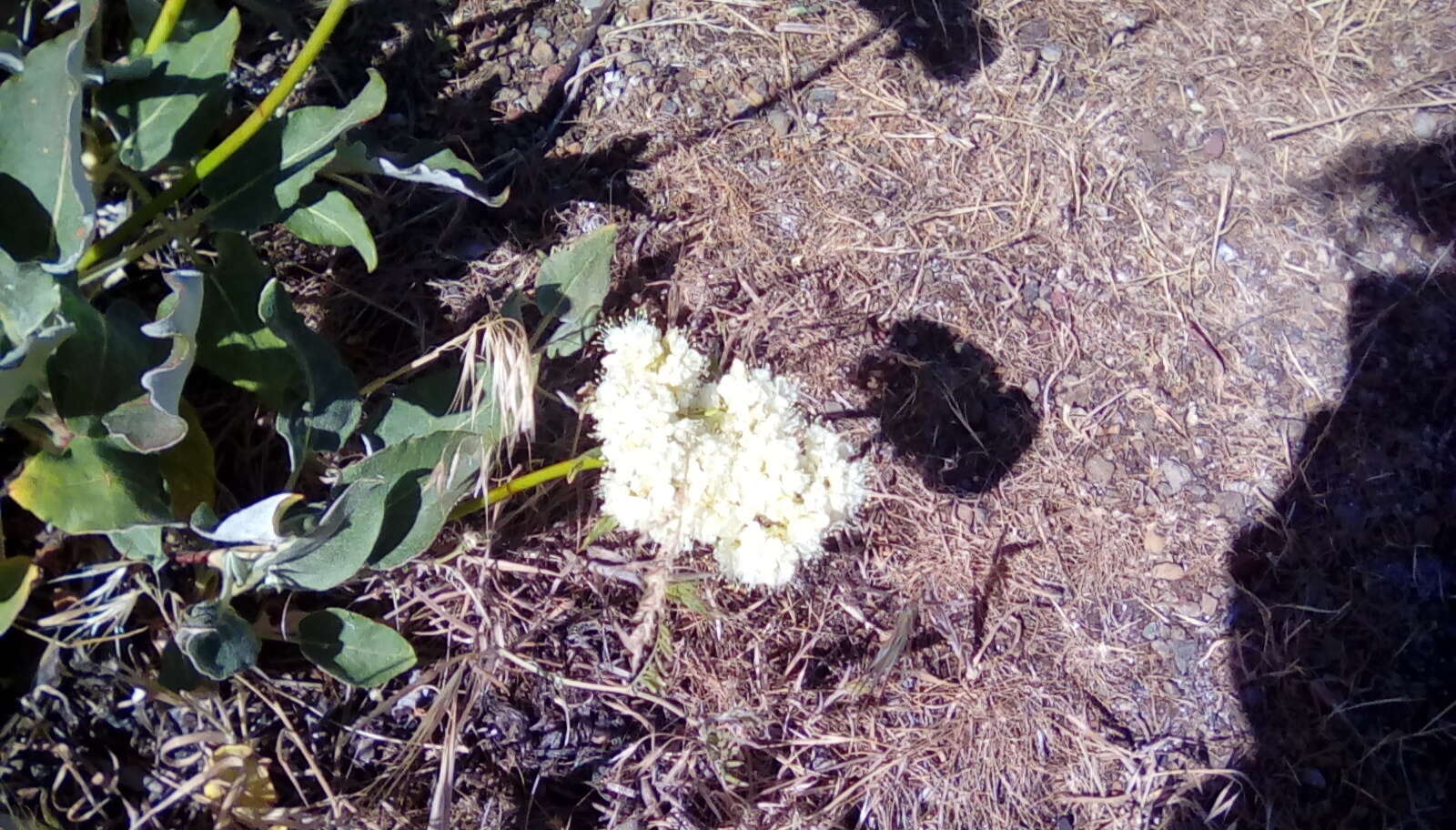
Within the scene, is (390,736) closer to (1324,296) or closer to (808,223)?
(808,223)

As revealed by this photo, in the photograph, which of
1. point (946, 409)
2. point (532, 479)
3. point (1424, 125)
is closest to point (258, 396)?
point (532, 479)

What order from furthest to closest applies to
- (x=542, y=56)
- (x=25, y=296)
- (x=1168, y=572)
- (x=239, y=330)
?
(x=542, y=56) < (x=1168, y=572) < (x=239, y=330) < (x=25, y=296)

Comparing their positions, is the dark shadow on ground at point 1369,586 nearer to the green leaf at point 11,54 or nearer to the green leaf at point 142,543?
the green leaf at point 142,543

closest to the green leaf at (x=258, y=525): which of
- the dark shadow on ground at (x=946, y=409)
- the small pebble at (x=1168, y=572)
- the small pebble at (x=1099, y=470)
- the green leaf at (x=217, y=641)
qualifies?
the green leaf at (x=217, y=641)

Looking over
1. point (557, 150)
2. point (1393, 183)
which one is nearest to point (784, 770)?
point (557, 150)

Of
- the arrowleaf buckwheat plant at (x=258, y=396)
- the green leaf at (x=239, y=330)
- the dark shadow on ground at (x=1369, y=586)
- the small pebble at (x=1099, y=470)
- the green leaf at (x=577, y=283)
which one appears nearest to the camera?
the arrowleaf buckwheat plant at (x=258, y=396)

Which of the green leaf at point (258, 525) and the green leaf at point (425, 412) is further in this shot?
the green leaf at point (425, 412)

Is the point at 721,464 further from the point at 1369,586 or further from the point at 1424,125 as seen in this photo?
the point at 1424,125
